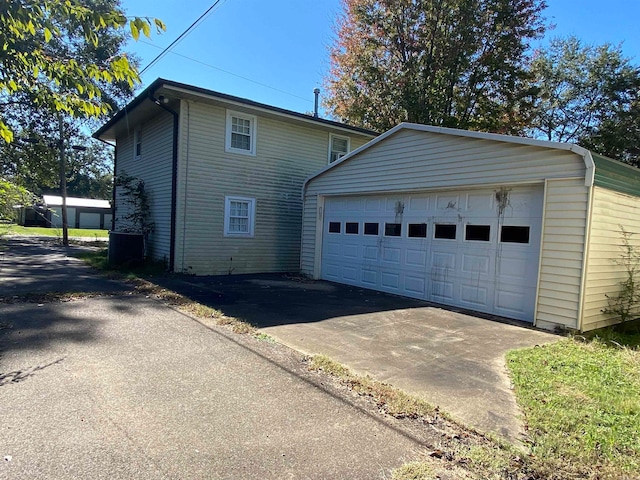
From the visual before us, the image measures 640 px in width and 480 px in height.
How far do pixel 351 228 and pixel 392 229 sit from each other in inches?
56.4

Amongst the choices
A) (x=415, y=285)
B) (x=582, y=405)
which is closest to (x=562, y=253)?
(x=415, y=285)

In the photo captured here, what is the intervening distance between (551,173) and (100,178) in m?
58.5

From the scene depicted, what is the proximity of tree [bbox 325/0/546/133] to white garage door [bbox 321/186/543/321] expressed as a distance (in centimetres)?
1001

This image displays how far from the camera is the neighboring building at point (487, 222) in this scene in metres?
6.24

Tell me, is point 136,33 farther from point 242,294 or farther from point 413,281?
point 413,281

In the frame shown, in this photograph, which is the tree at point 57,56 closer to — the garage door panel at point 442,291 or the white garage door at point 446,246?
the white garage door at point 446,246

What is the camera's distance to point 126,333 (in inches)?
208

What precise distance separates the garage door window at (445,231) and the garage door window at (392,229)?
1.02m

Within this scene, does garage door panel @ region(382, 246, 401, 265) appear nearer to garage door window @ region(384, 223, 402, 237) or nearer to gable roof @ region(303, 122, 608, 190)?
garage door window @ region(384, 223, 402, 237)

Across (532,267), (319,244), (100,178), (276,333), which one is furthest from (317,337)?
(100,178)

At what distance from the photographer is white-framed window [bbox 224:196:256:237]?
11.8m

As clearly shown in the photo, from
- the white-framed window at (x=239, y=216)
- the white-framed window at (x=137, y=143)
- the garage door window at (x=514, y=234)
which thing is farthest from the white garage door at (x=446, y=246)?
the white-framed window at (x=137, y=143)

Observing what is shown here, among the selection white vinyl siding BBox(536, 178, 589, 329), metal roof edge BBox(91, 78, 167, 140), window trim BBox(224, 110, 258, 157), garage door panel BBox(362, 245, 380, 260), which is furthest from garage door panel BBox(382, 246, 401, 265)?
metal roof edge BBox(91, 78, 167, 140)

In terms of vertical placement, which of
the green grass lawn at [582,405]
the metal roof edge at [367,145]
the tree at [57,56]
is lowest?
the green grass lawn at [582,405]
